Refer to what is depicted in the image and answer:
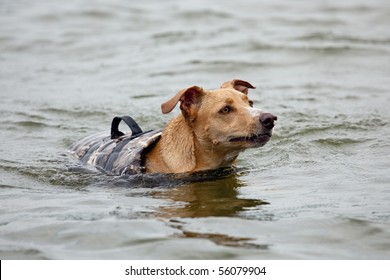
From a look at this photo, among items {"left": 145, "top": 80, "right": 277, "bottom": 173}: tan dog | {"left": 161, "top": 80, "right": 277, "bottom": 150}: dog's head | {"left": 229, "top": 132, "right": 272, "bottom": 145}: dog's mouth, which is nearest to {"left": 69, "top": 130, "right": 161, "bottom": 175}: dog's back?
{"left": 145, "top": 80, "right": 277, "bottom": 173}: tan dog

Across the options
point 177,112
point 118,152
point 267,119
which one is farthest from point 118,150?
point 177,112

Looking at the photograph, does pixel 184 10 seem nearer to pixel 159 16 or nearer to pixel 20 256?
pixel 159 16

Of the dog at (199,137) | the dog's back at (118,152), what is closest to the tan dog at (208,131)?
the dog at (199,137)

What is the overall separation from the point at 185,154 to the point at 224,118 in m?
0.61

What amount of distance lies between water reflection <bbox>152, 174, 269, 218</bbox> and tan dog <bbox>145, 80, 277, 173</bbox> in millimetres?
204

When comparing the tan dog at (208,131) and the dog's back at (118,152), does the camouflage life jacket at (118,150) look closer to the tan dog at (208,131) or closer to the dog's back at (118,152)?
the dog's back at (118,152)

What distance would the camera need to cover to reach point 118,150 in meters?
9.12

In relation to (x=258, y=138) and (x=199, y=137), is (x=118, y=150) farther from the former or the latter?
(x=258, y=138)

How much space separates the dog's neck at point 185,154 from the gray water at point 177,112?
0.55ft

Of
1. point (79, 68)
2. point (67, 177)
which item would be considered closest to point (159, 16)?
point (79, 68)

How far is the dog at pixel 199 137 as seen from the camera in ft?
26.8

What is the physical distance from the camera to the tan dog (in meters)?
8.15

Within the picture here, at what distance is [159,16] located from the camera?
1983cm

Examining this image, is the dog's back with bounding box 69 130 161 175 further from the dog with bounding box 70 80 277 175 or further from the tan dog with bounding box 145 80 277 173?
the tan dog with bounding box 145 80 277 173
